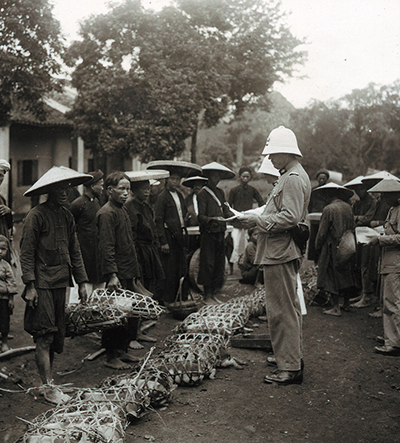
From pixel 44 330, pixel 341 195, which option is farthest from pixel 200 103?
pixel 44 330

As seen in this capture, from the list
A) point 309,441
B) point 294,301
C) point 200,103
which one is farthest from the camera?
Result: point 200,103

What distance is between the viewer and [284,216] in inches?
178

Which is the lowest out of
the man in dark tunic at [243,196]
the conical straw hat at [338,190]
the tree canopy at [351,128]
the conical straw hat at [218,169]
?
the man in dark tunic at [243,196]

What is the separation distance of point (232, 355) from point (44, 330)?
215 cm

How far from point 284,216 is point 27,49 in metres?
13.8

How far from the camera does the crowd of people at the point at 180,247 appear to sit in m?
4.39

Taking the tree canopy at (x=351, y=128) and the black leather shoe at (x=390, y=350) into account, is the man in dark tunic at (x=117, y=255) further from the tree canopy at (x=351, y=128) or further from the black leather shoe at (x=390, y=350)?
the tree canopy at (x=351, y=128)

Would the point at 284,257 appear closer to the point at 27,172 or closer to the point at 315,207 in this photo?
the point at 315,207

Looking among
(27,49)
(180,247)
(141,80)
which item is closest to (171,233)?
(180,247)

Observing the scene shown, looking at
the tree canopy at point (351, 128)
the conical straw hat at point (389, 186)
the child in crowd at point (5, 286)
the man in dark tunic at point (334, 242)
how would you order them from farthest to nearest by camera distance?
the tree canopy at point (351, 128) → the man in dark tunic at point (334, 242) → the conical straw hat at point (389, 186) → the child in crowd at point (5, 286)

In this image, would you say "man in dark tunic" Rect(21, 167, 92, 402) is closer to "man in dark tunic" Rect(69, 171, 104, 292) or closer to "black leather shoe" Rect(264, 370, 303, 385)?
"man in dark tunic" Rect(69, 171, 104, 292)

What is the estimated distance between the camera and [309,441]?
11.8 feet

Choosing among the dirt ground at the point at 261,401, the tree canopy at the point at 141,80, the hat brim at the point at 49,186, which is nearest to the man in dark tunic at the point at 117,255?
the dirt ground at the point at 261,401

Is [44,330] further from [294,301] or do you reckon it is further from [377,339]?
[377,339]
